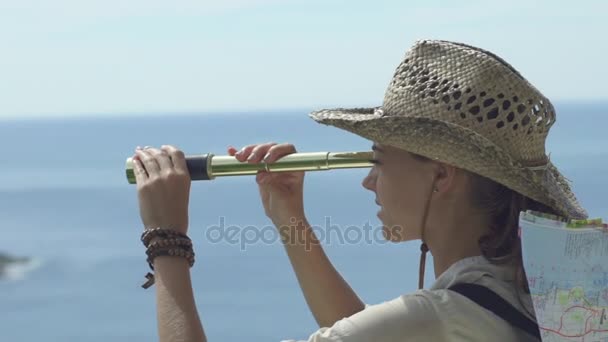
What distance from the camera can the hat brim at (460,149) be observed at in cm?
195

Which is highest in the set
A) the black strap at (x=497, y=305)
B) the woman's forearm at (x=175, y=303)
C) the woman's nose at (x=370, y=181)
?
the woman's nose at (x=370, y=181)

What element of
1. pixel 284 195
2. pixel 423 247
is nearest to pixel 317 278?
pixel 284 195

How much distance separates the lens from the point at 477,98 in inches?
77.4

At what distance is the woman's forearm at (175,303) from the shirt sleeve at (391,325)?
0.21m

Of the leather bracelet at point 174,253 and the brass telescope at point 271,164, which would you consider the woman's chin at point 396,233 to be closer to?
the brass telescope at point 271,164

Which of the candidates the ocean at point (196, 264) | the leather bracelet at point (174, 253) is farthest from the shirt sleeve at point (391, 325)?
the ocean at point (196, 264)

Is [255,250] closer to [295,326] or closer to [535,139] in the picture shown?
[295,326]

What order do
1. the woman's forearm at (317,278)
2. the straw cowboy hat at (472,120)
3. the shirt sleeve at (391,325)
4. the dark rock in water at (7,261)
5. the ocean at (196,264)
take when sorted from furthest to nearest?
the dark rock in water at (7,261)
the ocean at (196,264)
the woman's forearm at (317,278)
the straw cowboy hat at (472,120)
the shirt sleeve at (391,325)

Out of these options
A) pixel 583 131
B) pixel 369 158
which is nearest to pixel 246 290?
pixel 369 158

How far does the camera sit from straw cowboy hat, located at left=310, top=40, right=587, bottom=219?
196cm

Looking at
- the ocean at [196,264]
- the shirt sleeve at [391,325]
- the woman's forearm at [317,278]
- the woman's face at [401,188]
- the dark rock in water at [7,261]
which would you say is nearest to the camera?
the shirt sleeve at [391,325]

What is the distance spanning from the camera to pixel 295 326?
25.9 m

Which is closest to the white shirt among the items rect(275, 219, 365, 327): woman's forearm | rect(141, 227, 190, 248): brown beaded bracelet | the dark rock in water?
rect(141, 227, 190, 248): brown beaded bracelet

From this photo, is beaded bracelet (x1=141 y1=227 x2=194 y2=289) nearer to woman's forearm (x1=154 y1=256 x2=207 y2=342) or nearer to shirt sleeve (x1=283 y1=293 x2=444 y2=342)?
woman's forearm (x1=154 y1=256 x2=207 y2=342)
